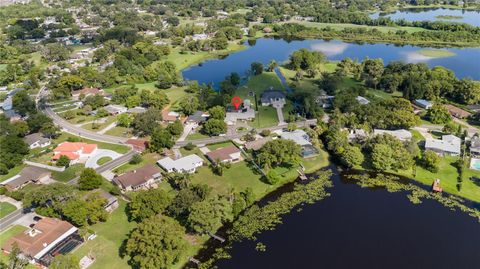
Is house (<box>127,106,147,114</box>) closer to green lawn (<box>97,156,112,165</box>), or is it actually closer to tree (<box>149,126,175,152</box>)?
tree (<box>149,126,175,152</box>)

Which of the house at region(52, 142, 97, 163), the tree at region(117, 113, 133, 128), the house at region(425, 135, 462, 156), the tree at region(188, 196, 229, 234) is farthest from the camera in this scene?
the tree at region(117, 113, 133, 128)

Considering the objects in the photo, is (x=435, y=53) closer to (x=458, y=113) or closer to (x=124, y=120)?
(x=458, y=113)

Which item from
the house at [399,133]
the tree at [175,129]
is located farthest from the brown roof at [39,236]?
the house at [399,133]

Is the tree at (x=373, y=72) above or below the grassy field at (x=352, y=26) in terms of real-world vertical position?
below

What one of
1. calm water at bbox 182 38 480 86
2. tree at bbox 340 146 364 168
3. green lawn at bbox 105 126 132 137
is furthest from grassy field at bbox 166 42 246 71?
tree at bbox 340 146 364 168

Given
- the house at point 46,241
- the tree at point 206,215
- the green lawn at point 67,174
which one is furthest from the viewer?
the green lawn at point 67,174

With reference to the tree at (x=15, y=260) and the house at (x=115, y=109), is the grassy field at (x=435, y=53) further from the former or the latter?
the tree at (x=15, y=260)

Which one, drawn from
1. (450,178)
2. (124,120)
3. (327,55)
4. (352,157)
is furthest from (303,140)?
(327,55)
